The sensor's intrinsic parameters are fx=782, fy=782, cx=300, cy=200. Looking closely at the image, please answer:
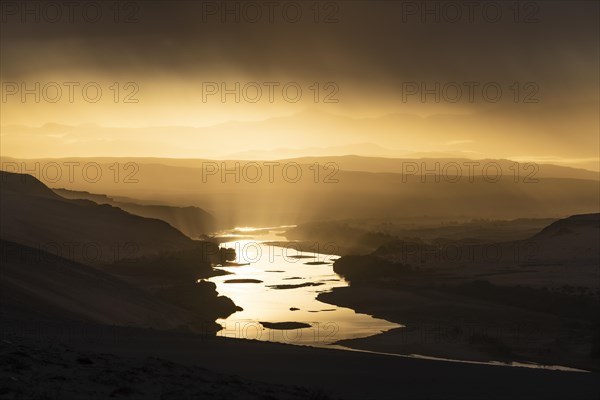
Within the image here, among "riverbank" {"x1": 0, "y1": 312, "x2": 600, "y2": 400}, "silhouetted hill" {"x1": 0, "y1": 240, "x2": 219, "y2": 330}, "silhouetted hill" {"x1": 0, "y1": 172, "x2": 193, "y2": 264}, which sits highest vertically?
"silhouetted hill" {"x1": 0, "y1": 172, "x2": 193, "y2": 264}

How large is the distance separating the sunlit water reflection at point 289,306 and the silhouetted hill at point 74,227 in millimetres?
14838

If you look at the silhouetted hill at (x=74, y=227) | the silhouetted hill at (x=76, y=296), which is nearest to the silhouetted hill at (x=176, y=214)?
the silhouetted hill at (x=74, y=227)

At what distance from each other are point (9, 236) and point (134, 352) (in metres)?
61.3

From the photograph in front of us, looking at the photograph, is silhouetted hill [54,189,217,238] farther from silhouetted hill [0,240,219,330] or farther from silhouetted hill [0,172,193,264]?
silhouetted hill [0,240,219,330]

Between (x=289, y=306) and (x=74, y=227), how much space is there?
53.2 meters

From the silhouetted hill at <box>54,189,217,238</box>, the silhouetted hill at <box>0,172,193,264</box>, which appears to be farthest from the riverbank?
the silhouetted hill at <box>54,189,217,238</box>

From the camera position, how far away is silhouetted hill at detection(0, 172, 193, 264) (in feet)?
281

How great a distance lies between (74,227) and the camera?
99000 mm

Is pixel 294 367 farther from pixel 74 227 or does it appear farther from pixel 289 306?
pixel 74 227

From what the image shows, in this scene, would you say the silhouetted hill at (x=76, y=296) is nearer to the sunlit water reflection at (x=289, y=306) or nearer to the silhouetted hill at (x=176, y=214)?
the sunlit water reflection at (x=289, y=306)

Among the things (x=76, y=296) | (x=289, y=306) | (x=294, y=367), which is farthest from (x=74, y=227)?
(x=294, y=367)

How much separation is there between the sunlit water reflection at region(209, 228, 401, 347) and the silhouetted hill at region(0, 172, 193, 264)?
14838 millimetres

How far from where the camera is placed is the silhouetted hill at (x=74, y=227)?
85.8 meters

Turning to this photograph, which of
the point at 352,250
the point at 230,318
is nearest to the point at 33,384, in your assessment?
the point at 230,318
